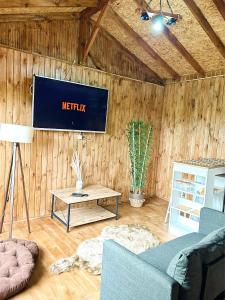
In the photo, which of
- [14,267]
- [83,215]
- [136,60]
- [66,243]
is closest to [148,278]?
[14,267]

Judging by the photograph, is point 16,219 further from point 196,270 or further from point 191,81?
point 191,81

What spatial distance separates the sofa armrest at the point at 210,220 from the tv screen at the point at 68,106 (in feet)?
7.33

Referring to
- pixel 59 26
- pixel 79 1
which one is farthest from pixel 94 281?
pixel 59 26

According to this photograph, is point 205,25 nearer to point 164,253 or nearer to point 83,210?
point 164,253

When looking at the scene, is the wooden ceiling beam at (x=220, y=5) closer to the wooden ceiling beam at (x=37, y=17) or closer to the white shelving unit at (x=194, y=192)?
the white shelving unit at (x=194, y=192)

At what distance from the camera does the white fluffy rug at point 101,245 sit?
244cm

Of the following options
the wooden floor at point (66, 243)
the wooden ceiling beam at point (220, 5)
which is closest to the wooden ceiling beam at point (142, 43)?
the wooden ceiling beam at point (220, 5)

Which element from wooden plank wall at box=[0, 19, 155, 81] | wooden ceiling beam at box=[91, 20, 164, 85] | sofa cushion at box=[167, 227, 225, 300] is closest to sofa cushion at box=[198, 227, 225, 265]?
sofa cushion at box=[167, 227, 225, 300]

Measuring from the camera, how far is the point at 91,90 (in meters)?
3.85

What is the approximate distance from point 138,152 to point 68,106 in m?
1.54

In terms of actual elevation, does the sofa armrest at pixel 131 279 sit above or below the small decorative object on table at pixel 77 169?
below

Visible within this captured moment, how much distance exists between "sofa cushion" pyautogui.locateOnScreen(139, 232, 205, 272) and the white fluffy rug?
0.67 metres

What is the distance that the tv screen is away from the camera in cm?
334

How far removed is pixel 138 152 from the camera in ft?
14.3
